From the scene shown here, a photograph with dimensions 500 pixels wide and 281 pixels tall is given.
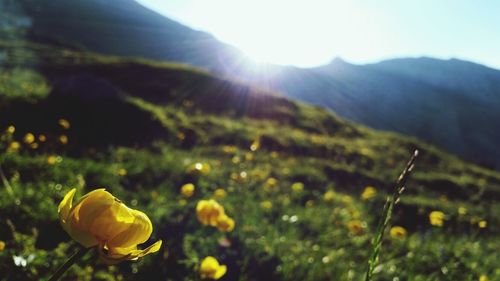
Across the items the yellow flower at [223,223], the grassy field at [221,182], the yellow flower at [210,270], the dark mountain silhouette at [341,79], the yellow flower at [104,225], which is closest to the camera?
the yellow flower at [104,225]

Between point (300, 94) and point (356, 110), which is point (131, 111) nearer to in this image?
point (300, 94)

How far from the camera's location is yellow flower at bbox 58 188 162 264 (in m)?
1.10

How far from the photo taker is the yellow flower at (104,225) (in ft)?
3.62

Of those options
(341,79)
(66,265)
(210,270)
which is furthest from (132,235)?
(341,79)

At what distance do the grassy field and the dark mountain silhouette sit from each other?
58.1m

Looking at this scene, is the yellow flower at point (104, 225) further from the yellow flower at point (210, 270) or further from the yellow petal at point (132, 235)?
the yellow flower at point (210, 270)

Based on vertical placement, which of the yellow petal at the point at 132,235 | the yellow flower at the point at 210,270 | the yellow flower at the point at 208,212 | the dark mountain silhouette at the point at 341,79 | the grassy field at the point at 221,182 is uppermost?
the yellow petal at the point at 132,235

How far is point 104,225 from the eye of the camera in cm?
112

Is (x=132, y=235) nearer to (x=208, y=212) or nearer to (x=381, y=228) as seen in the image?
(x=381, y=228)

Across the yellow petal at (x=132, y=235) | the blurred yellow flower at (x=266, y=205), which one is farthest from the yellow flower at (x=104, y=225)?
the blurred yellow flower at (x=266, y=205)

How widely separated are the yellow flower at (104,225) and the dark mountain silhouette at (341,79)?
237 feet

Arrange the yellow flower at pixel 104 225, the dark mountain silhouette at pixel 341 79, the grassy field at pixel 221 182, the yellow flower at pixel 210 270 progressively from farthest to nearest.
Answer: the dark mountain silhouette at pixel 341 79 → the grassy field at pixel 221 182 → the yellow flower at pixel 210 270 → the yellow flower at pixel 104 225

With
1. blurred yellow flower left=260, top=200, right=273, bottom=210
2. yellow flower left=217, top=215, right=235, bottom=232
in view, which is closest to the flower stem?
yellow flower left=217, top=215, right=235, bottom=232

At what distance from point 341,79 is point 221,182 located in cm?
11538
